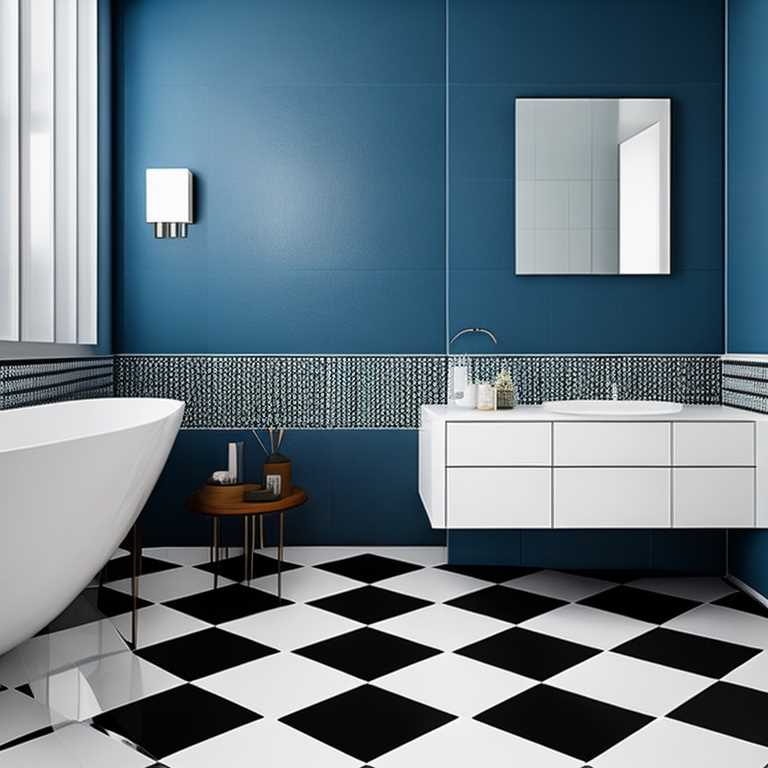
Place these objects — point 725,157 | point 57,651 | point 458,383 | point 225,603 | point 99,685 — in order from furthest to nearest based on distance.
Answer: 1. point 725,157
2. point 458,383
3. point 225,603
4. point 57,651
5. point 99,685

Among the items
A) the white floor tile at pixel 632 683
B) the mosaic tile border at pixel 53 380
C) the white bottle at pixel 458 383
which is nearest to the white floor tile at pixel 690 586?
the white floor tile at pixel 632 683

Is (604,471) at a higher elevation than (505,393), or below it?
below

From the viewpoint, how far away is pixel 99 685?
2297mm

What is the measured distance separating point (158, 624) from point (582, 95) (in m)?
2.79

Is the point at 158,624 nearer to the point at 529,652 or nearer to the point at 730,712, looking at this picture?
the point at 529,652

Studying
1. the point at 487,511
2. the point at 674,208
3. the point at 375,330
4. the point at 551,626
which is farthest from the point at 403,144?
the point at 551,626

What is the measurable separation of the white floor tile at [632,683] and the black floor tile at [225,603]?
115 centimetres

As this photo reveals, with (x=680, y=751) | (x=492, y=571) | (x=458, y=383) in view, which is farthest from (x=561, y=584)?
(x=680, y=751)

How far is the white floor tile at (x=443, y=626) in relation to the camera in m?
2.68

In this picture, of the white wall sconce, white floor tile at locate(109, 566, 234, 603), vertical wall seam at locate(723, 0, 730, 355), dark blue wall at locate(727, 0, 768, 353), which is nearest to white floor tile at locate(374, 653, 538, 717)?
white floor tile at locate(109, 566, 234, 603)

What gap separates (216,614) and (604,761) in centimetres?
152

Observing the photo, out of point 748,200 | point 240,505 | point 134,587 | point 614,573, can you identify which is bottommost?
point 614,573

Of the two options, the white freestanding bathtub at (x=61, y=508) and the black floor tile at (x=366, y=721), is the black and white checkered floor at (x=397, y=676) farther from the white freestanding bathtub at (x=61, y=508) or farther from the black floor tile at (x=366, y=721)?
the white freestanding bathtub at (x=61, y=508)

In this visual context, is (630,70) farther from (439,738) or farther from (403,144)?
(439,738)
